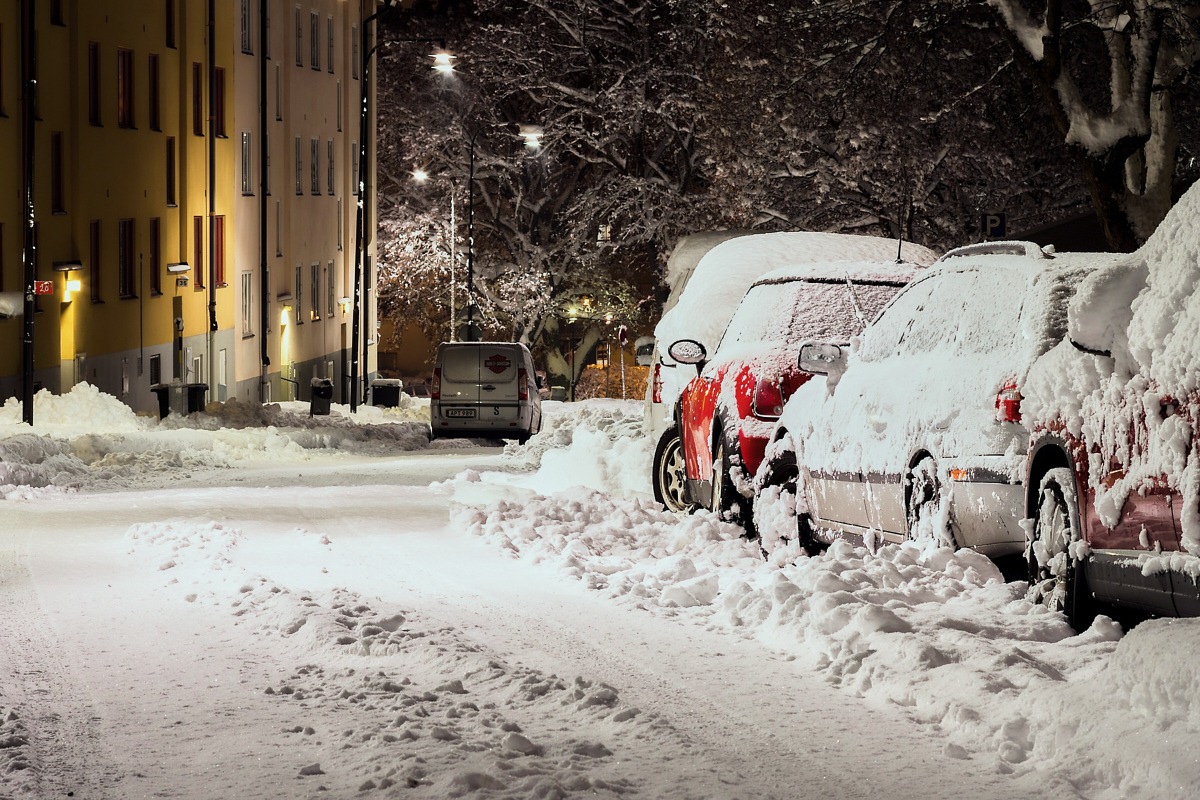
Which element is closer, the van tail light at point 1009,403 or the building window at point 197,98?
the van tail light at point 1009,403

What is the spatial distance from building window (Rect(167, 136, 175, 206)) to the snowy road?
30857mm

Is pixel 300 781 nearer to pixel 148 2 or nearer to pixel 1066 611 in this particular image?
pixel 1066 611

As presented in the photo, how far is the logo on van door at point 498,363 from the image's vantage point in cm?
3334

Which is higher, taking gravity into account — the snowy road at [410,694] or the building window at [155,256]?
the building window at [155,256]

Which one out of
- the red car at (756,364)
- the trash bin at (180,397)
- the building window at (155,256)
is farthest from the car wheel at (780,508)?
the building window at (155,256)

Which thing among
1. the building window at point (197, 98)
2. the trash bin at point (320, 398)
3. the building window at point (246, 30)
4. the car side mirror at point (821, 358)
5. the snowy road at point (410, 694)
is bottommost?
the snowy road at point (410, 694)

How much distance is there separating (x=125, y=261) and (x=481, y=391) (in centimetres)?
1074

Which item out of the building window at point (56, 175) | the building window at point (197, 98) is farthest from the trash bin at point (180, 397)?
the building window at point (197, 98)

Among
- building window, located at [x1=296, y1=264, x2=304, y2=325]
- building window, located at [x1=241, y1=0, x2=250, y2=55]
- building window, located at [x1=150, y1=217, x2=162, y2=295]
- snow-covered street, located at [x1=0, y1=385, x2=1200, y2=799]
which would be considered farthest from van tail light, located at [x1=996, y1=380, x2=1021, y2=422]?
building window, located at [x1=296, y1=264, x2=304, y2=325]

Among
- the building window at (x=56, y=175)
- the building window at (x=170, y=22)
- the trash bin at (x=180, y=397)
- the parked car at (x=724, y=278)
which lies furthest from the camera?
the building window at (x=170, y=22)

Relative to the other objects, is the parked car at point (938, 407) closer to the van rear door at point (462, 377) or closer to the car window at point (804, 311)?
the car window at point (804, 311)

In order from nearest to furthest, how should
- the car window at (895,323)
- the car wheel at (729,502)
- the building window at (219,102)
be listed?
the car window at (895,323)
the car wheel at (729,502)
the building window at (219,102)

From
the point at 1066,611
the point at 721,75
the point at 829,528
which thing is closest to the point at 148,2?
the point at 721,75

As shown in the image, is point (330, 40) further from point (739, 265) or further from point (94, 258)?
point (739, 265)
